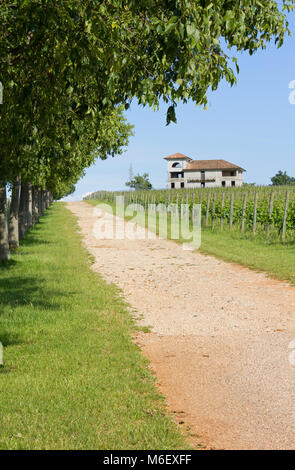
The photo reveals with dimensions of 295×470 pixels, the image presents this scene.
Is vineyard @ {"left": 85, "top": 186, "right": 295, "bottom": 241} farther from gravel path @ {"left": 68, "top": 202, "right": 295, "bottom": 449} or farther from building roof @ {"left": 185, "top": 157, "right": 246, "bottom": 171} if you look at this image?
building roof @ {"left": 185, "top": 157, "right": 246, "bottom": 171}

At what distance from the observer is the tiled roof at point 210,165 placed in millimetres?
111938

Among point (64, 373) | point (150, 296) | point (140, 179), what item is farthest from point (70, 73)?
point (140, 179)

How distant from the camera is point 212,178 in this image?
111938 millimetres

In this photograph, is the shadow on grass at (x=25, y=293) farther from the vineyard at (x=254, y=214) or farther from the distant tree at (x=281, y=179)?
the distant tree at (x=281, y=179)

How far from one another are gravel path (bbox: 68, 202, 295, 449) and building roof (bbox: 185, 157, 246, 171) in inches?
3863

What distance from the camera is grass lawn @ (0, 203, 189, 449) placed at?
4.85 metres

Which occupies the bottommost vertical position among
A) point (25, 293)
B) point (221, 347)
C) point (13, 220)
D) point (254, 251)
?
point (221, 347)

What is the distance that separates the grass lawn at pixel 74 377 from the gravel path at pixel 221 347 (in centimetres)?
36

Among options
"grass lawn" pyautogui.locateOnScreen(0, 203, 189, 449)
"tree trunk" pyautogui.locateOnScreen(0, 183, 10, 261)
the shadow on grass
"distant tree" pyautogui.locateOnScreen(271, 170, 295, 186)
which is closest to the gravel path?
"grass lawn" pyautogui.locateOnScreen(0, 203, 189, 449)

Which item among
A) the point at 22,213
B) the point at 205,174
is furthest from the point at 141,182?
the point at 22,213

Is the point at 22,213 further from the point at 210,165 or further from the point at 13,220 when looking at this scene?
the point at 210,165

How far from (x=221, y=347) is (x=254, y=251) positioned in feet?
39.8

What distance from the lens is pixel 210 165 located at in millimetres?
112438

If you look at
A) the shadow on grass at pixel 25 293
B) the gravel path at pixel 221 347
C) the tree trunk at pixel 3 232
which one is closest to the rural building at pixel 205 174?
the tree trunk at pixel 3 232
